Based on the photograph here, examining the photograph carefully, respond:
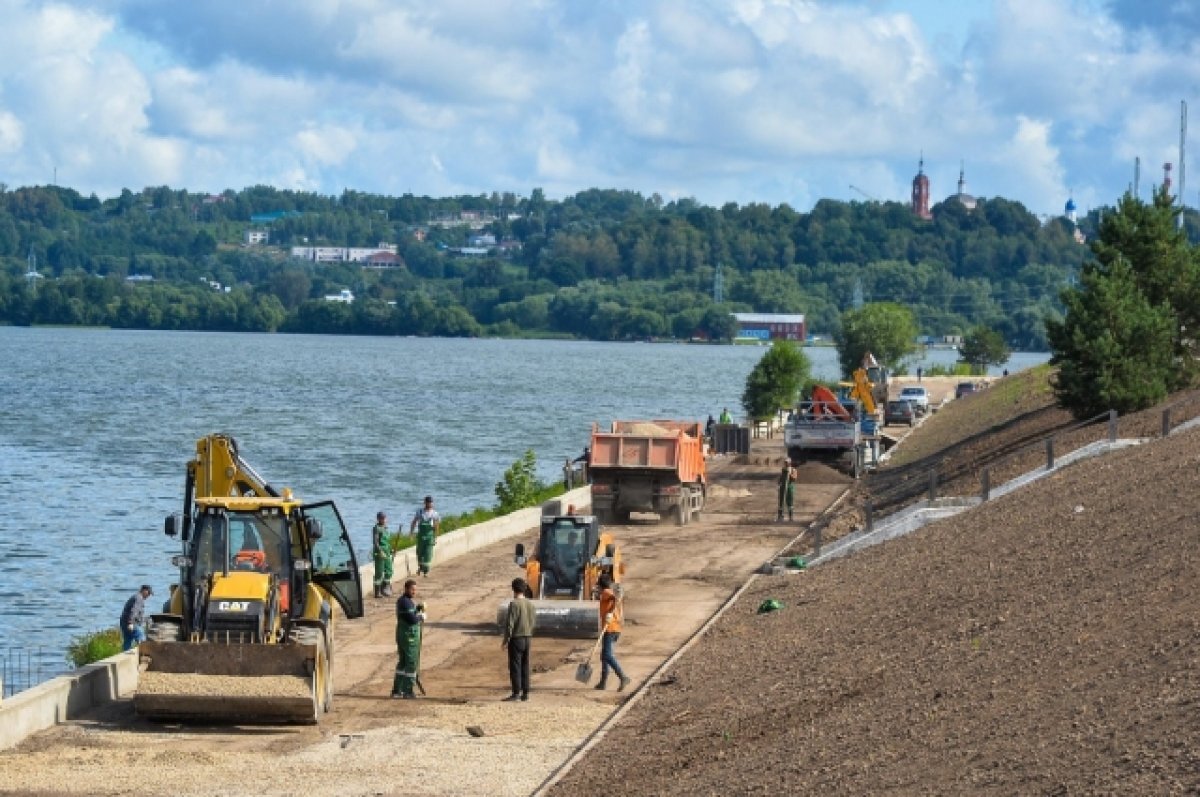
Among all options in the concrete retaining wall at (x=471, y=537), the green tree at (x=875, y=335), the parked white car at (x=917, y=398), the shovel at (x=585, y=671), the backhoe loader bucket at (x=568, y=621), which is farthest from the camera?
the green tree at (x=875, y=335)

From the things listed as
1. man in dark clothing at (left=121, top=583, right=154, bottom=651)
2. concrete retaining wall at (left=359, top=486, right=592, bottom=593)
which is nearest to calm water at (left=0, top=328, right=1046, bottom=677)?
man in dark clothing at (left=121, top=583, right=154, bottom=651)

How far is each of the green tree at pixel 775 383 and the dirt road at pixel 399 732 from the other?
58.3m

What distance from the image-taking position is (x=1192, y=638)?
16.7 metres

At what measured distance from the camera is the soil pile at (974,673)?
14.7 metres

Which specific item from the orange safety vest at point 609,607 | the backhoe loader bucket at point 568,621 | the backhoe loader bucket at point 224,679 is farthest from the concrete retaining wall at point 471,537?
the backhoe loader bucket at point 224,679

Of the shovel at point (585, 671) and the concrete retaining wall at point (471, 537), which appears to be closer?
the shovel at point (585, 671)

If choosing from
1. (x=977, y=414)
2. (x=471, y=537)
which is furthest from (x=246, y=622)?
(x=977, y=414)

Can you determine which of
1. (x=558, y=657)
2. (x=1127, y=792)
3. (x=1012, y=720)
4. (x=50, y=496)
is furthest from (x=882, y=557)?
(x=50, y=496)

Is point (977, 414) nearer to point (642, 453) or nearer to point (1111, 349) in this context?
point (1111, 349)

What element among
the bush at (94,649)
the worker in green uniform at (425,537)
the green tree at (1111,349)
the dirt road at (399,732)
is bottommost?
the bush at (94,649)

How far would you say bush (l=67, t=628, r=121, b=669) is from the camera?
30.1 metres

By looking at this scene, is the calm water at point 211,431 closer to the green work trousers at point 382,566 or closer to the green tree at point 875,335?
the green work trousers at point 382,566

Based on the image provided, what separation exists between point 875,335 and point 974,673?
11704cm

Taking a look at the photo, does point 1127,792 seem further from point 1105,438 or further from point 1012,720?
point 1105,438
